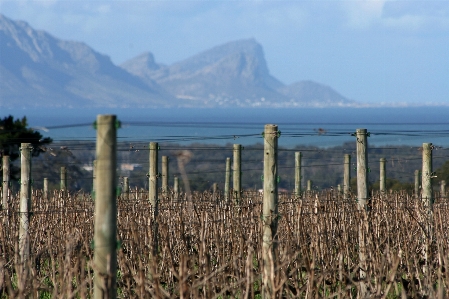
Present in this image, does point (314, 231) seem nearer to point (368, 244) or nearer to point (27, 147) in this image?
point (368, 244)

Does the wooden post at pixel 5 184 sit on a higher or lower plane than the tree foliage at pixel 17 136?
lower

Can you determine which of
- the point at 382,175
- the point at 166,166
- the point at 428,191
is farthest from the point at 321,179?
the point at 428,191

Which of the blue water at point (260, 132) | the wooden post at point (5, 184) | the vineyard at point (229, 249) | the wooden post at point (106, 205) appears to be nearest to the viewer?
the wooden post at point (106, 205)

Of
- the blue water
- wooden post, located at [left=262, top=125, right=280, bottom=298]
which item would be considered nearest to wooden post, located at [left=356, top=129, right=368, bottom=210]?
the blue water

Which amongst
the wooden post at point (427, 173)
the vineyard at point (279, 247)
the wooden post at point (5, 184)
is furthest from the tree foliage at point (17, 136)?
the wooden post at point (427, 173)

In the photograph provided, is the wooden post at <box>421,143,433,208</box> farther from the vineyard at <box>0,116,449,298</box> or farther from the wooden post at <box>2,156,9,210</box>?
the wooden post at <box>2,156,9,210</box>

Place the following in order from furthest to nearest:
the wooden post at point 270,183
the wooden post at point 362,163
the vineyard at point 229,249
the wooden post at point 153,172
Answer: the wooden post at point 153,172
the wooden post at point 362,163
the wooden post at point 270,183
the vineyard at point 229,249

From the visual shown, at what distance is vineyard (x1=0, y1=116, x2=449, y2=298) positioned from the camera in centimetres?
419

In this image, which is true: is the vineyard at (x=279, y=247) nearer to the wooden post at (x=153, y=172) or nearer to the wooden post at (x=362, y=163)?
the wooden post at (x=362, y=163)

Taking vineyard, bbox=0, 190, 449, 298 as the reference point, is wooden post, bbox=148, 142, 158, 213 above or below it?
above

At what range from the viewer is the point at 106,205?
12.9 feet

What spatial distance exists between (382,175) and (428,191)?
5.64 meters

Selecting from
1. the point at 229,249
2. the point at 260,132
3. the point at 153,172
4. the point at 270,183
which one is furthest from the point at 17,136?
the point at 260,132

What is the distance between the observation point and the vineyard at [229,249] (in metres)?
4.19
